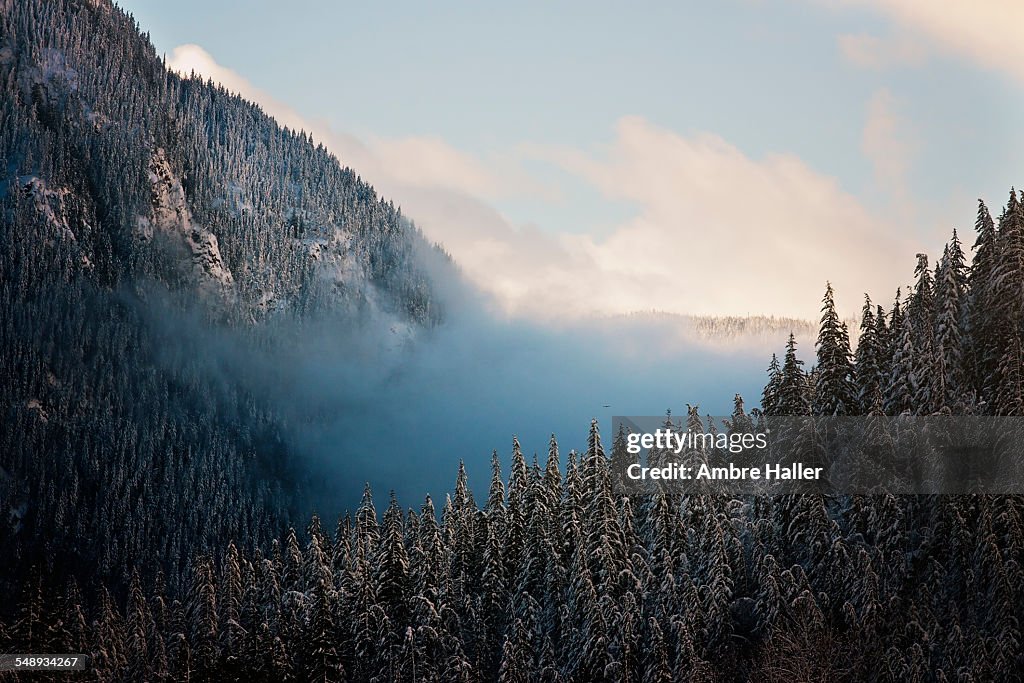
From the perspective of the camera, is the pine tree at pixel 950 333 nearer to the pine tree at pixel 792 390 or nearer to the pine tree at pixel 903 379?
the pine tree at pixel 903 379

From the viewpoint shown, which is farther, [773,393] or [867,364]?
[773,393]

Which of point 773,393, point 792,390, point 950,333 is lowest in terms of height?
Result: point 773,393

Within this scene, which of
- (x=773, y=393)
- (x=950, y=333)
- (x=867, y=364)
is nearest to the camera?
(x=950, y=333)

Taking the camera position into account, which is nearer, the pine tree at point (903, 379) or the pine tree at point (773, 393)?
the pine tree at point (903, 379)

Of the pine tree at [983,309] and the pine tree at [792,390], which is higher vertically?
the pine tree at [983,309]

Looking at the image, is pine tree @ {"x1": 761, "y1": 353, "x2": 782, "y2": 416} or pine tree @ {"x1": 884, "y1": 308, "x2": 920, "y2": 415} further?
pine tree @ {"x1": 761, "y1": 353, "x2": 782, "y2": 416}

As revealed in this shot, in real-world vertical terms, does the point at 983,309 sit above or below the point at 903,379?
above

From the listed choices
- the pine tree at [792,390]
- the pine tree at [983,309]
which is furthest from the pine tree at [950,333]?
the pine tree at [792,390]

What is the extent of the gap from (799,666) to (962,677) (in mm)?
9996

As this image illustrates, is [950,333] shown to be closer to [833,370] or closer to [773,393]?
[833,370]

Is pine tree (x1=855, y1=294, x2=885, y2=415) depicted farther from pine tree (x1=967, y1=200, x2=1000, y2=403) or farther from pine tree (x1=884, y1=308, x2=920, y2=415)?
pine tree (x1=967, y1=200, x2=1000, y2=403)

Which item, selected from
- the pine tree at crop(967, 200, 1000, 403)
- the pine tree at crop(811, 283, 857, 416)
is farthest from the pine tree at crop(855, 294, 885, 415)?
the pine tree at crop(967, 200, 1000, 403)

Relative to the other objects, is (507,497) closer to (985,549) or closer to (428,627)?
(428,627)

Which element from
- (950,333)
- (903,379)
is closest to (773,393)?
(903,379)
